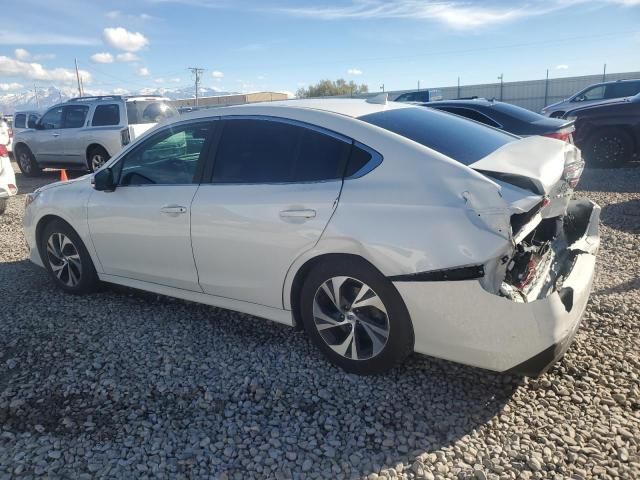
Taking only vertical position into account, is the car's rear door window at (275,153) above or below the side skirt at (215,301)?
above

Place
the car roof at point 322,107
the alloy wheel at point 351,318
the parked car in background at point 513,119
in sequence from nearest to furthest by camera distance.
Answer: the alloy wheel at point 351,318
the car roof at point 322,107
the parked car in background at point 513,119

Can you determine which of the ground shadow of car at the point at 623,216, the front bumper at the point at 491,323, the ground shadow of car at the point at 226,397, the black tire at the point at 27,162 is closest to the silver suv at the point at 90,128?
the black tire at the point at 27,162

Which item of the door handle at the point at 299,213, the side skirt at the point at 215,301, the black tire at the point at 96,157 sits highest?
the door handle at the point at 299,213

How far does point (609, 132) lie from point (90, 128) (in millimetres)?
10925

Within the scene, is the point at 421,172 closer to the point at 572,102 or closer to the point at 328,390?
the point at 328,390

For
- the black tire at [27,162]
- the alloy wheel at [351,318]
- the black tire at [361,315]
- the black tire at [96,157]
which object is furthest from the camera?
the black tire at [27,162]

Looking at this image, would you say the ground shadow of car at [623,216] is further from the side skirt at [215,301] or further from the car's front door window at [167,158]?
the car's front door window at [167,158]

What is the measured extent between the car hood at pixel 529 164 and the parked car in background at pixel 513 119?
11.4ft

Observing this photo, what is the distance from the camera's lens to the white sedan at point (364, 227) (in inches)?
102

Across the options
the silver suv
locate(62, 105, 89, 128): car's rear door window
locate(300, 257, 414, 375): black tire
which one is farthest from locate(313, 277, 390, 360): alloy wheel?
locate(62, 105, 89, 128): car's rear door window

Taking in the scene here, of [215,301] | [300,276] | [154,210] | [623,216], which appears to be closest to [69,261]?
[154,210]

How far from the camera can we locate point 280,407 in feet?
9.52

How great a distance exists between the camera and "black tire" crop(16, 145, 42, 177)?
43.9 feet

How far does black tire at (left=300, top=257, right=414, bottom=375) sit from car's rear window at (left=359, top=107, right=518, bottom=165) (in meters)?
0.82
